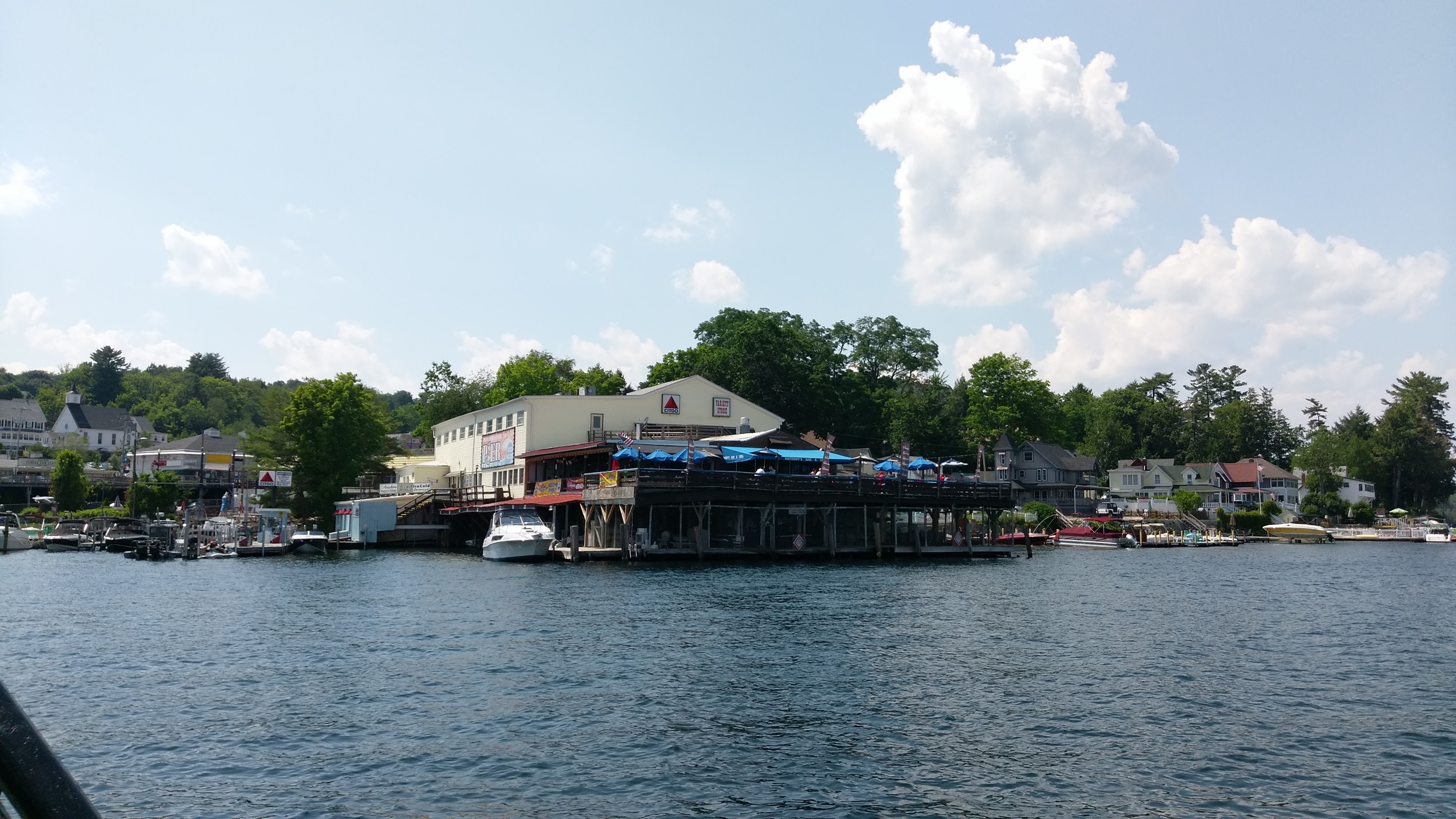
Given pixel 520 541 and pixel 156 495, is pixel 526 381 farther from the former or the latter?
pixel 520 541

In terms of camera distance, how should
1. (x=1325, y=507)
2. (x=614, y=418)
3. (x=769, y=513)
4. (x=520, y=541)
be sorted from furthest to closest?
(x=1325, y=507) → (x=614, y=418) → (x=769, y=513) → (x=520, y=541)

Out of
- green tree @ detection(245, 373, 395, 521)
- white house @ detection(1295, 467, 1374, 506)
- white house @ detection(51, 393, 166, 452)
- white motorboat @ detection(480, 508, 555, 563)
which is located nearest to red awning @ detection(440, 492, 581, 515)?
white motorboat @ detection(480, 508, 555, 563)

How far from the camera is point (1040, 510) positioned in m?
101

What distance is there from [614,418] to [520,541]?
18008mm

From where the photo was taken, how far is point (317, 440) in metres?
80.7

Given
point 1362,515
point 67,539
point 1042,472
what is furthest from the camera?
point 1362,515

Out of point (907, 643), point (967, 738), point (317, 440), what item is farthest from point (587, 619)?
point (317, 440)

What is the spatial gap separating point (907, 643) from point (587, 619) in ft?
30.3

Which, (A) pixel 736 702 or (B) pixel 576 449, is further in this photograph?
(B) pixel 576 449

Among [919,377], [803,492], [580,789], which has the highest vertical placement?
[919,377]

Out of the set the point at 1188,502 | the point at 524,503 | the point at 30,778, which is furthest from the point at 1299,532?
Result: the point at 30,778

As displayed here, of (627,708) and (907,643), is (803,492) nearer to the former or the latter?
(907,643)

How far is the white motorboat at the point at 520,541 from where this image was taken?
5375 centimetres

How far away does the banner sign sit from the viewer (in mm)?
72438
